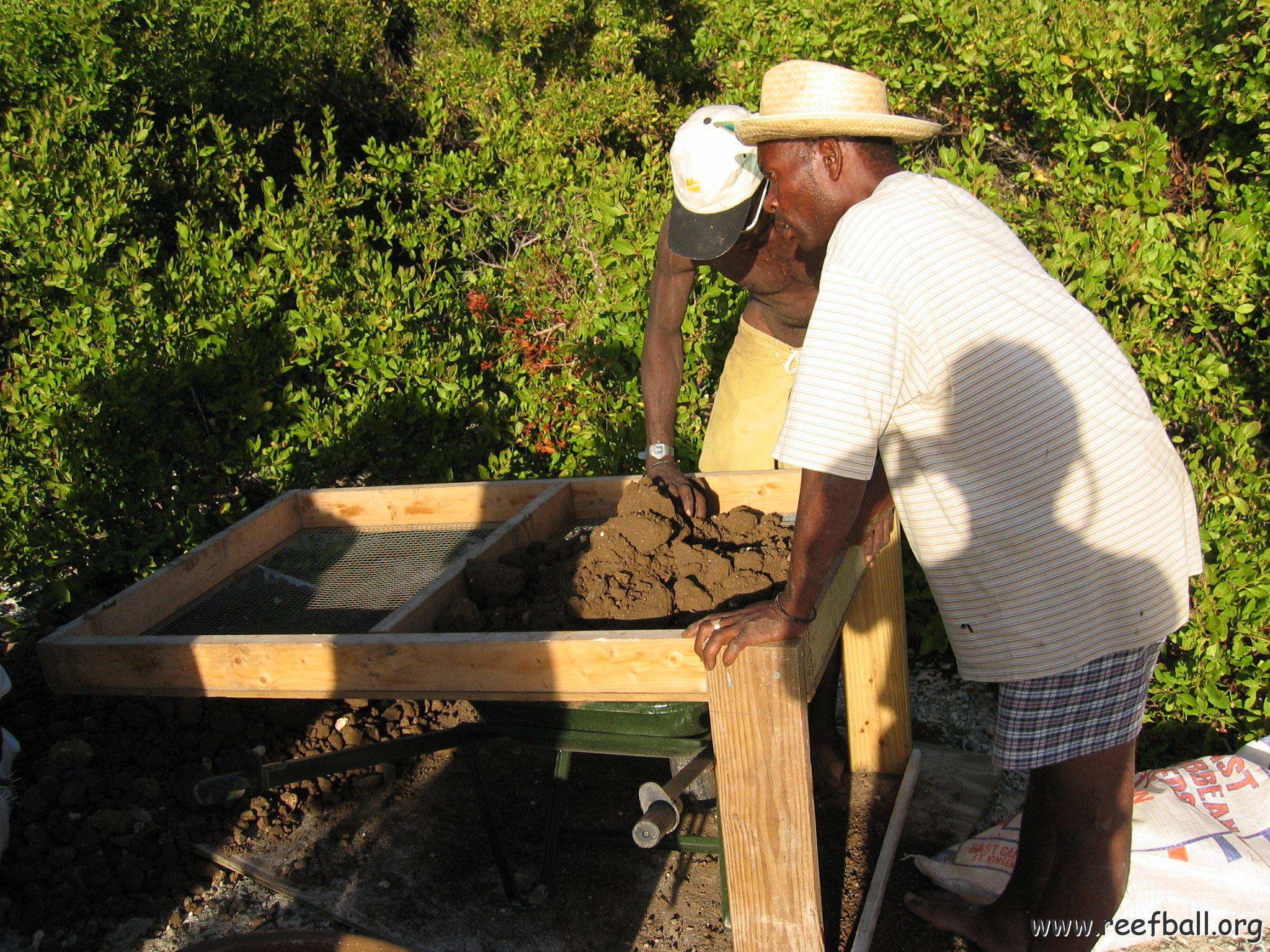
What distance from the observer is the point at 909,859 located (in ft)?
10.8

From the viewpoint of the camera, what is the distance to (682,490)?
10.4ft

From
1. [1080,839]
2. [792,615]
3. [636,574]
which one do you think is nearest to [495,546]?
[636,574]

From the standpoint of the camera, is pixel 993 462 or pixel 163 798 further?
pixel 163 798

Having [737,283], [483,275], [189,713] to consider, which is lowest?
[189,713]

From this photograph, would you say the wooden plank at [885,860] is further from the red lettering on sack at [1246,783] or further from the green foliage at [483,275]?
the red lettering on sack at [1246,783]

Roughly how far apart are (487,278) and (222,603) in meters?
2.83

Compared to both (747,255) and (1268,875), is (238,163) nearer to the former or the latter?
(747,255)

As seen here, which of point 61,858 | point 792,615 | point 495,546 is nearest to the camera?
point 792,615

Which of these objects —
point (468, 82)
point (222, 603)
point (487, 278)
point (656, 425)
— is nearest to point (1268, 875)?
point (656, 425)

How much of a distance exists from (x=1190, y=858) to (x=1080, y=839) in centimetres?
62

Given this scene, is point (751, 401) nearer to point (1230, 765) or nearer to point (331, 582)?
point (331, 582)

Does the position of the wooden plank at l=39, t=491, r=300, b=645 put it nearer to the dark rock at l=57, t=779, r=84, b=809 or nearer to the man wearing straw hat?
the dark rock at l=57, t=779, r=84, b=809

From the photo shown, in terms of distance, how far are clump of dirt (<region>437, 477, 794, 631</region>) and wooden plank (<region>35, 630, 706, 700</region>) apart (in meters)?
0.28

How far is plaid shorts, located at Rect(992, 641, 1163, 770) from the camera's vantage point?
2.30 metres
